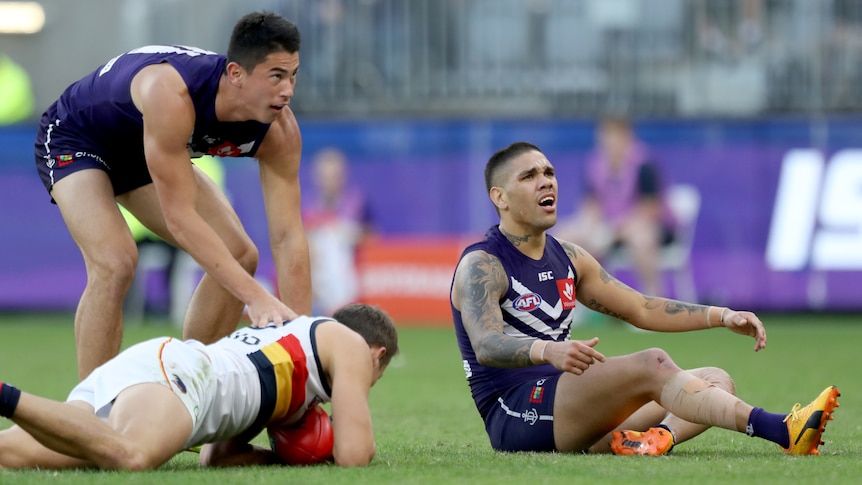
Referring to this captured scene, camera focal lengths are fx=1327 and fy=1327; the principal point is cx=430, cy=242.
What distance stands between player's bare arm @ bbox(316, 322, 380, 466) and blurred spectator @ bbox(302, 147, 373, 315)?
10323 millimetres

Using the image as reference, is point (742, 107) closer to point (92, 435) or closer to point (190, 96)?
point (190, 96)

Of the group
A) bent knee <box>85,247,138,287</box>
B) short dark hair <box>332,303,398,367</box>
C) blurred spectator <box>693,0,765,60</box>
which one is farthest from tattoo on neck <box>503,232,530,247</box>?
blurred spectator <box>693,0,765,60</box>

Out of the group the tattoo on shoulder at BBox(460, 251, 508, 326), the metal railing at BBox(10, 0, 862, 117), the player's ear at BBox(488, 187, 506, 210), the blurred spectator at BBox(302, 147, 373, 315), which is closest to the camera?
the tattoo on shoulder at BBox(460, 251, 508, 326)

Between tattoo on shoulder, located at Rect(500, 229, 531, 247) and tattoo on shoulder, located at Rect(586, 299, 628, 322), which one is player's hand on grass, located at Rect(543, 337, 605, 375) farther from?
tattoo on shoulder, located at Rect(586, 299, 628, 322)

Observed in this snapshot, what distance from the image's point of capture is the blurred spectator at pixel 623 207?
15773 mm

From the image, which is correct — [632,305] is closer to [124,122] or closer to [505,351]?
[505,351]

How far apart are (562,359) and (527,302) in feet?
2.87

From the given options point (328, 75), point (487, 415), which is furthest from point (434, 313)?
point (487, 415)

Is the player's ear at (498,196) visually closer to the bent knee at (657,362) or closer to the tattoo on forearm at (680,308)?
the tattoo on forearm at (680,308)

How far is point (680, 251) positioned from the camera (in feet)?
52.0

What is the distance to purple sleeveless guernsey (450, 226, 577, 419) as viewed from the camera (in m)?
6.18

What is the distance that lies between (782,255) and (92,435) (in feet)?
39.1

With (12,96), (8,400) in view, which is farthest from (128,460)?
(12,96)

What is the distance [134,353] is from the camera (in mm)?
5445
